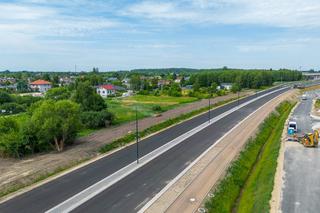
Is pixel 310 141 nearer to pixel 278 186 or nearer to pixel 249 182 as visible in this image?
pixel 249 182

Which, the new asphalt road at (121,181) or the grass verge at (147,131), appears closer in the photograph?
the new asphalt road at (121,181)

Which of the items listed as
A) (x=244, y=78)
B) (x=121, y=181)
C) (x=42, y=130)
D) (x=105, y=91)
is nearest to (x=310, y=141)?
(x=121, y=181)

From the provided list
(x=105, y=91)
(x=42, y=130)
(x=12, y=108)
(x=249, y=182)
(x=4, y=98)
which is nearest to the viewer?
(x=249, y=182)

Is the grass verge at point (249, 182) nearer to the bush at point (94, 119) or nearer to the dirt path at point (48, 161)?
the dirt path at point (48, 161)

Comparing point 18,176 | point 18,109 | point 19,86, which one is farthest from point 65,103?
point 19,86

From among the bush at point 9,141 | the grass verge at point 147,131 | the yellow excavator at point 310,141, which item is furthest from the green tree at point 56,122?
the yellow excavator at point 310,141

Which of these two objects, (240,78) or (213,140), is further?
(240,78)

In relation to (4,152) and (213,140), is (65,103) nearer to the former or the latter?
(4,152)
